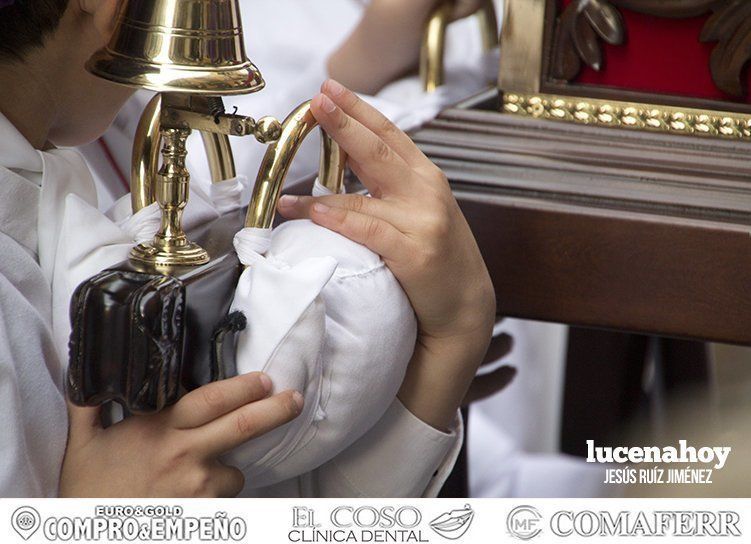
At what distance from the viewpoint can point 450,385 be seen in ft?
1.85

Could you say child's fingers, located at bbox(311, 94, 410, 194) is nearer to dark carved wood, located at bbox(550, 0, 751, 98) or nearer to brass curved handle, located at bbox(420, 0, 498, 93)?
dark carved wood, located at bbox(550, 0, 751, 98)

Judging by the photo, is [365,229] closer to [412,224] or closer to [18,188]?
[412,224]

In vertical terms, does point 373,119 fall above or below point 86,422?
above

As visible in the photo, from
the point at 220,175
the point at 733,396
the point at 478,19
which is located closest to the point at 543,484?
the point at 733,396

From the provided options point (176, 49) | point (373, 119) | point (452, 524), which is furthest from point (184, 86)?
point (452, 524)

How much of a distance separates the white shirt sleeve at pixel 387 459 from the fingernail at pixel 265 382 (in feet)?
0.44

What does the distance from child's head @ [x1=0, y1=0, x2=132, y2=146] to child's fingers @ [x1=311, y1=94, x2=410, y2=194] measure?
4.5 inches

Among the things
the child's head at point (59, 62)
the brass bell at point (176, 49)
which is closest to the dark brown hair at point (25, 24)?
the child's head at point (59, 62)

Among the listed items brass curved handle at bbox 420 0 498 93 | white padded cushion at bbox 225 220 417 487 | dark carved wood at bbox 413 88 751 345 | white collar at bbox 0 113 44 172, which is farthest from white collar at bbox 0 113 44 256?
brass curved handle at bbox 420 0 498 93

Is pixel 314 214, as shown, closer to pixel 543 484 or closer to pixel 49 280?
pixel 49 280

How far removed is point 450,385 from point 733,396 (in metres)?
0.49

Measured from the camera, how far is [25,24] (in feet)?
1.72

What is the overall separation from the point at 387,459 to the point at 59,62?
264 millimetres

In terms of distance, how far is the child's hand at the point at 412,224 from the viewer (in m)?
0.49
